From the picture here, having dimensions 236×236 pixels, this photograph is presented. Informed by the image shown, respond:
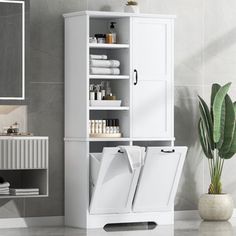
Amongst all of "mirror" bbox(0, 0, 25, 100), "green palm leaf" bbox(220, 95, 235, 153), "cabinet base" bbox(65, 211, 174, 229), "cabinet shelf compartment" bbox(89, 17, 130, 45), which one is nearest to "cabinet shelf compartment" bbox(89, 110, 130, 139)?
"cabinet shelf compartment" bbox(89, 17, 130, 45)

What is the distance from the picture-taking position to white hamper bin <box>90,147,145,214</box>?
7.79m

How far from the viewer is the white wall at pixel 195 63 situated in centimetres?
885

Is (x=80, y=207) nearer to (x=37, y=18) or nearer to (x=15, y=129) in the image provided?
(x=15, y=129)

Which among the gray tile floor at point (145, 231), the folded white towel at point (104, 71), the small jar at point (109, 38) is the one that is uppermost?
the small jar at point (109, 38)

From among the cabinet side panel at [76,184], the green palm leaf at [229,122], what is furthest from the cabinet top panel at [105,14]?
the cabinet side panel at [76,184]

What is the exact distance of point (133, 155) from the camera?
25.6 feet

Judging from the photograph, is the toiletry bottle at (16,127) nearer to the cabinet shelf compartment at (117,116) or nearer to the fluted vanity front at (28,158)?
the fluted vanity front at (28,158)

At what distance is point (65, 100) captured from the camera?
830 centimetres

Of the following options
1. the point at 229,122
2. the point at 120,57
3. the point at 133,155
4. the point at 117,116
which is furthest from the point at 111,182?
the point at 229,122

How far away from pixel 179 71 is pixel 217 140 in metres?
0.96

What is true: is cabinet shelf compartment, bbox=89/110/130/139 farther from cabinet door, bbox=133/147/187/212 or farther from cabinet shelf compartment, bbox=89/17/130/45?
cabinet shelf compartment, bbox=89/17/130/45

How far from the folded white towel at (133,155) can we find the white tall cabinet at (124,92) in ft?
0.98

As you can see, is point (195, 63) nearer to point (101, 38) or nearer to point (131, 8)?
point (131, 8)

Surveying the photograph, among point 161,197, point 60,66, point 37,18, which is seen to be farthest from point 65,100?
point 161,197
